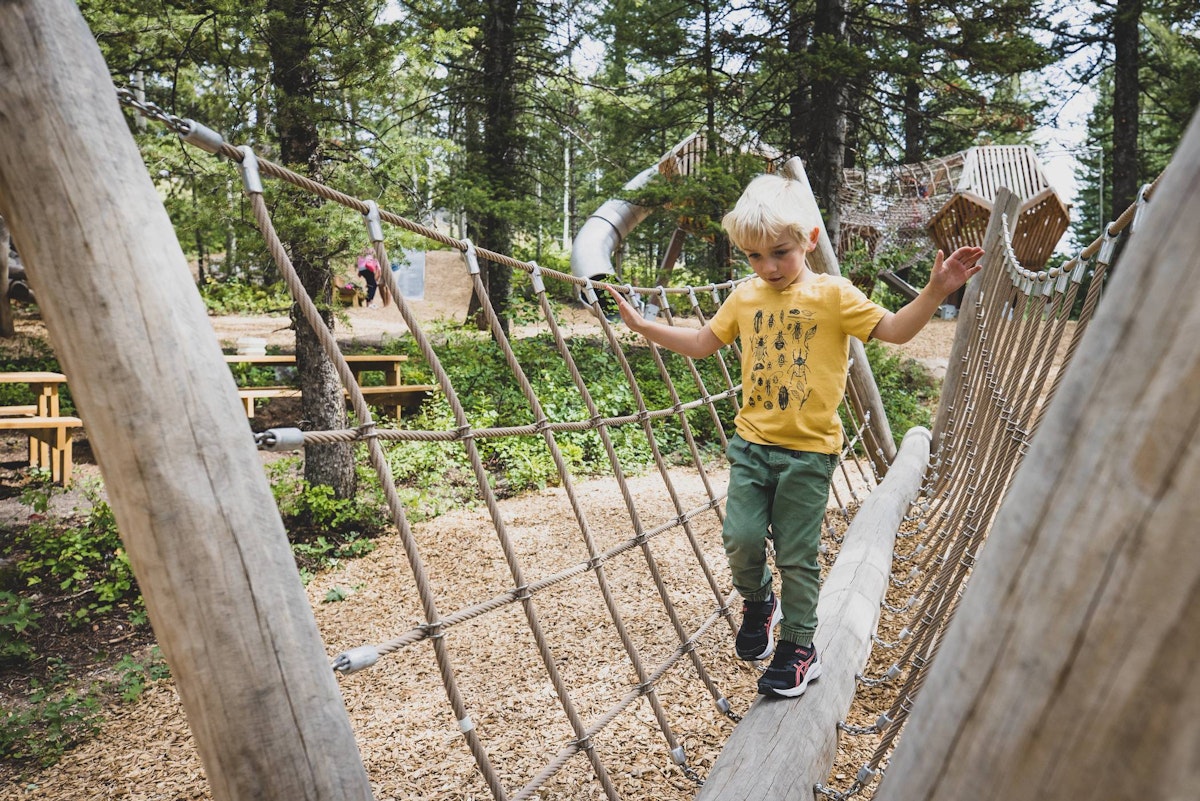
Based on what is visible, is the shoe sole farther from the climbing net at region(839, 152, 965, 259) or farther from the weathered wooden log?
the climbing net at region(839, 152, 965, 259)

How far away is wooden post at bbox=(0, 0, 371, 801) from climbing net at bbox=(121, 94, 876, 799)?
0.17m

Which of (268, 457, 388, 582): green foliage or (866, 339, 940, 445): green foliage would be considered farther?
(866, 339, 940, 445): green foliage

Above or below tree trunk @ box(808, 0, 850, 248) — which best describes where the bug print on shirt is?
below

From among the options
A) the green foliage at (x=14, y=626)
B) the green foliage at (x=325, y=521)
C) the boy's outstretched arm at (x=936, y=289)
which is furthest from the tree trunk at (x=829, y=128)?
the green foliage at (x=14, y=626)

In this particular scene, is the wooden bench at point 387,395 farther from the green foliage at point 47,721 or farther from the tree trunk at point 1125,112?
the tree trunk at point 1125,112

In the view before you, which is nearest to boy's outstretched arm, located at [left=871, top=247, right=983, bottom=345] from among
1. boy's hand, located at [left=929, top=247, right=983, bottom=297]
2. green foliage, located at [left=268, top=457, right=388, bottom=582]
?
boy's hand, located at [left=929, top=247, right=983, bottom=297]

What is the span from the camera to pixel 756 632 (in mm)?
1862

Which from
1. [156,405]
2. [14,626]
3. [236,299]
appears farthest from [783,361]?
[236,299]

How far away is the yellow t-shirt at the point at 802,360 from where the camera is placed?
1752mm

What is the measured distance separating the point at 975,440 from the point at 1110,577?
9.62 ft

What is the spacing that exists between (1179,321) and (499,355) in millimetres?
6773

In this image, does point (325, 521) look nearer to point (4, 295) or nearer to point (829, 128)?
point (829, 128)

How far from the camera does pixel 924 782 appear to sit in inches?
22.5

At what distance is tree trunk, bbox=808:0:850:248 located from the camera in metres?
6.50
